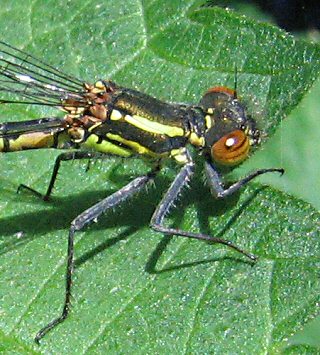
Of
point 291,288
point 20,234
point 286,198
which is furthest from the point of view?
point 20,234

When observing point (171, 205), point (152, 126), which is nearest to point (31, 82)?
point (152, 126)

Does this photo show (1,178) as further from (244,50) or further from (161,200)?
(244,50)

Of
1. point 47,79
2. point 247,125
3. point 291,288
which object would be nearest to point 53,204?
point 47,79

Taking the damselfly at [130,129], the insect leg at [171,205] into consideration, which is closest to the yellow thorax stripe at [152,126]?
the damselfly at [130,129]

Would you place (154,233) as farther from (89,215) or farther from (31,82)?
(31,82)

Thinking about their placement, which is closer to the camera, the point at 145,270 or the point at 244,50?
the point at 145,270
